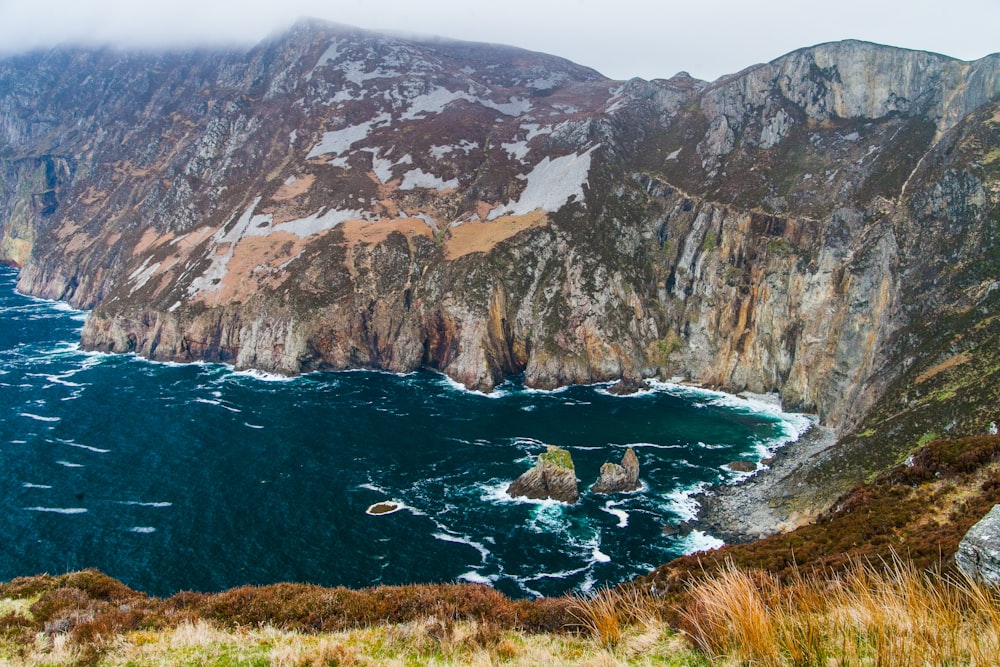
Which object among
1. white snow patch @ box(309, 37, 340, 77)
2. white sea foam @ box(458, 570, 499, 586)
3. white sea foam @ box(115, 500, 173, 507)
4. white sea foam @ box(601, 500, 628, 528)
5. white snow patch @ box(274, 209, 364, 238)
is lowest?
white sea foam @ box(115, 500, 173, 507)

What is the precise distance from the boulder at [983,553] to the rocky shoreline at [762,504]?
3755 cm

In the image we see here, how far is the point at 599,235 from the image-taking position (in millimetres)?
105500

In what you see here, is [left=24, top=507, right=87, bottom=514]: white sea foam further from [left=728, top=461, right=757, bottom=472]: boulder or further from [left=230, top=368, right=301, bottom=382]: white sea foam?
[left=728, top=461, right=757, bottom=472]: boulder

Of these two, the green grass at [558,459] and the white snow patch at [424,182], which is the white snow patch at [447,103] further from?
the green grass at [558,459]

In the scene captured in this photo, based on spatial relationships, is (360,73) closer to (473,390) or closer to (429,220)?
(429,220)

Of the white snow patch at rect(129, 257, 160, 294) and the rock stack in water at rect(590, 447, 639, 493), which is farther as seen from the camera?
the white snow patch at rect(129, 257, 160, 294)

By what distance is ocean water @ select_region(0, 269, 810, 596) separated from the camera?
45969mm

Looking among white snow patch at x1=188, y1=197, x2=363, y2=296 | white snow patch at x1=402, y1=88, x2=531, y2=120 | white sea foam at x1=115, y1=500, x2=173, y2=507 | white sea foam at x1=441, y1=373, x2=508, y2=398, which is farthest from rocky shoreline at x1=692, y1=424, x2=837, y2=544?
white snow patch at x1=402, y1=88, x2=531, y2=120

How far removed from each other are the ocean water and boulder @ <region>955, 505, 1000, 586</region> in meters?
33.1

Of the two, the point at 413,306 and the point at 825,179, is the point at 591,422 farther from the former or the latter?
the point at 825,179

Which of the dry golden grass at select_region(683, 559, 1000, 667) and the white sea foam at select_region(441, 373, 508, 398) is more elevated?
the dry golden grass at select_region(683, 559, 1000, 667)

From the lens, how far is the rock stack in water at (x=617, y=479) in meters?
57.3

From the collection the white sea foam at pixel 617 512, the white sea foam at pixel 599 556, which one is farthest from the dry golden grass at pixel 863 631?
the white sea foam at pixel 617 512

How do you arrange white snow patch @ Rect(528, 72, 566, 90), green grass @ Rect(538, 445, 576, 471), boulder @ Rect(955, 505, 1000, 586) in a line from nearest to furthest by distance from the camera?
boulder @ Rect(955, 505, 1000, 586) → green grass @ Rect(538, 445, 576, 471) → white snow patch @ Rect(528, 72, 566, 90)
